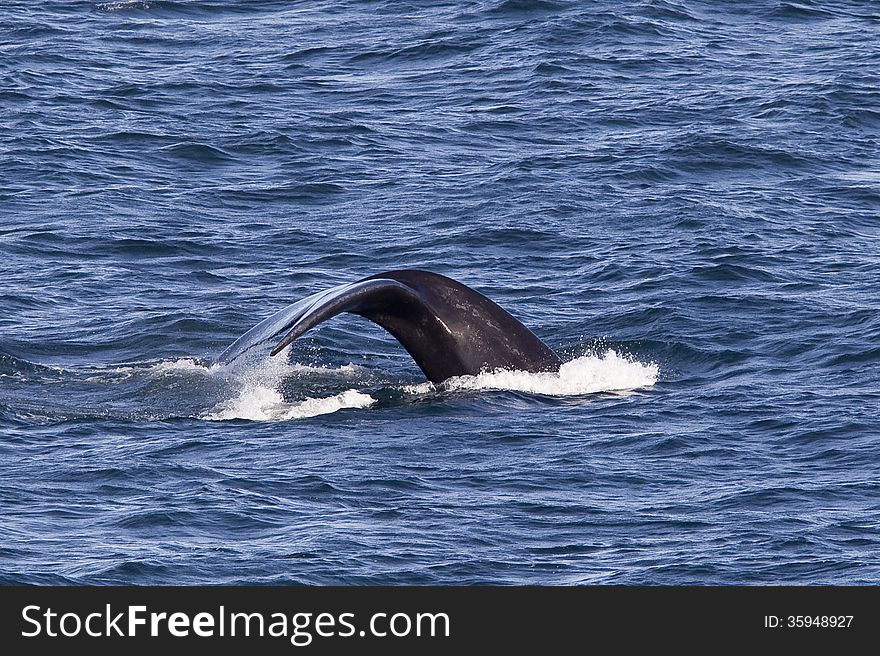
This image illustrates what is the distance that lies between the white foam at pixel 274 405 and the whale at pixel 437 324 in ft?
1.51

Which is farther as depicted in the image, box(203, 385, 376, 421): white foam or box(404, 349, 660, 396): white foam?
box(404, 349, 660, 396): white foam

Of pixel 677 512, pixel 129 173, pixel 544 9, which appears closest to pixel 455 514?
pixel 677 512

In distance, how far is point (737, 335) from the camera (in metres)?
21.8

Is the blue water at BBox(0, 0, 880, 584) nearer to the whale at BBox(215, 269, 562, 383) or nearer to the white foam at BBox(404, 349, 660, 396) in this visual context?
the white foam at BBox(404, 349, 660, 396)

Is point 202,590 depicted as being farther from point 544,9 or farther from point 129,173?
point 544,9

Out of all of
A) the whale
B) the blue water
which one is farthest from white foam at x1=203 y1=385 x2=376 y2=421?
the whale

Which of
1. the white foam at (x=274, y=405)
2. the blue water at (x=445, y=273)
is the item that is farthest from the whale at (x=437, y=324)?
the white foam at (x=274, y=405)

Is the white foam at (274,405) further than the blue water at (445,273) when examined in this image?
Yes

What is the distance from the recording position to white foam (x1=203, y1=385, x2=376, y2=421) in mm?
18109

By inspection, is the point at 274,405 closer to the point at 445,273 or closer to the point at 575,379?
the point at 575,379

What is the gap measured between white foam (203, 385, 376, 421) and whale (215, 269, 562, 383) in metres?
0.46

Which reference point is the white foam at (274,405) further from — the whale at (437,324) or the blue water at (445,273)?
the whale at (437,324)

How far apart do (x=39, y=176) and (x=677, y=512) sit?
636 inches

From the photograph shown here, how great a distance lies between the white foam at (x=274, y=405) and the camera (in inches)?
713
